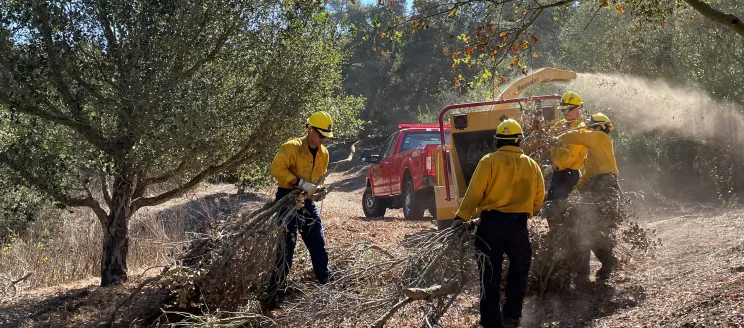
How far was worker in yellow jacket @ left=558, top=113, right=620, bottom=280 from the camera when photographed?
26.1 feet

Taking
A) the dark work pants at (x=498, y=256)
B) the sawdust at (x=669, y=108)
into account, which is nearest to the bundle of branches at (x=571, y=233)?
the dark work pants at (x=498, y=256)

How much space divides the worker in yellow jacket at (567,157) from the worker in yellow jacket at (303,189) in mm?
2441

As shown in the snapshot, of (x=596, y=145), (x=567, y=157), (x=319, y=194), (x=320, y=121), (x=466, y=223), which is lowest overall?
(x=466, y=223)

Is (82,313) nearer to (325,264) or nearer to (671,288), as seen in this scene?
(325,264)

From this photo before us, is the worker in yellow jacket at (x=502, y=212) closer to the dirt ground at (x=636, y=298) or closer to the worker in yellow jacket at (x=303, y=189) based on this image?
the dirt ground at (x=636, y=298)

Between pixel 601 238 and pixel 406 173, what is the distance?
728 cm

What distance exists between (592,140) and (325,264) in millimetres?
3020

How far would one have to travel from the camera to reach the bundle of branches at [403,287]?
20.6ft

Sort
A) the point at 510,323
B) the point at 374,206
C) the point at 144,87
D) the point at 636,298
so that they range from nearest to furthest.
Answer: the point at 510,323, the point at 636,298, the point at 144,87, the point at 374,206

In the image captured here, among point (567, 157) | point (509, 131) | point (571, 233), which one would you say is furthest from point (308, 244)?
point (567, 157)

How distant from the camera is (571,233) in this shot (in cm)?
765

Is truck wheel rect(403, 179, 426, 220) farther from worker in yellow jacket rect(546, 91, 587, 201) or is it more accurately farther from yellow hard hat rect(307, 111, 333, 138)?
yellow hard hat rect(307, 111, 333, 138)

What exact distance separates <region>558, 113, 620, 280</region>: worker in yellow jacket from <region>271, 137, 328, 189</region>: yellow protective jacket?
8.21 feet

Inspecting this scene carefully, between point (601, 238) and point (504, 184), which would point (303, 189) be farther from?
point (601, 238)
